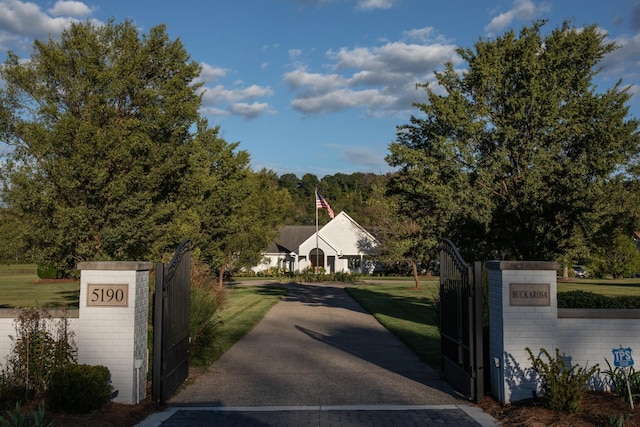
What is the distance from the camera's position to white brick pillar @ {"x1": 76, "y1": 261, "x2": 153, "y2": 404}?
24.4 ft

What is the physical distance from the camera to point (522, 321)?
761cm

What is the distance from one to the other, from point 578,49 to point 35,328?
1494cm

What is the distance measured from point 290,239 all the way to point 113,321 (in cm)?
5535

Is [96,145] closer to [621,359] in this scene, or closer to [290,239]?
[621,359]

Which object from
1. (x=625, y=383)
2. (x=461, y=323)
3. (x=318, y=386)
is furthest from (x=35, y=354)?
(x=625, y=383)

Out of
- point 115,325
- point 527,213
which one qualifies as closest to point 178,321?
point 115,325

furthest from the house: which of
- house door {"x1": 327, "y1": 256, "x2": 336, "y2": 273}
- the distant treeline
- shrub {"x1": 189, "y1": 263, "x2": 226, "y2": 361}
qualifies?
shrub {"x1": 189, "y1": 263, "x2": 226, "y2": 361}

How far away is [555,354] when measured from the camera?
766 cm

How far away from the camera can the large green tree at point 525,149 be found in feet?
48.8

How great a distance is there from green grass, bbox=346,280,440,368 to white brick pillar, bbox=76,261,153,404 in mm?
5617

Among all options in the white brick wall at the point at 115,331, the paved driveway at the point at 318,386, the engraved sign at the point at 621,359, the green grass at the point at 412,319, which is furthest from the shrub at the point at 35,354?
the engraved sign at the point at 621,359

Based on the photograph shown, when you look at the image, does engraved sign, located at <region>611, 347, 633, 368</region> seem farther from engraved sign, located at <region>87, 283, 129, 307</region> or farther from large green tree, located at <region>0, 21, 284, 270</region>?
large green tree, located at <region>0, 21, 284, 270</region>

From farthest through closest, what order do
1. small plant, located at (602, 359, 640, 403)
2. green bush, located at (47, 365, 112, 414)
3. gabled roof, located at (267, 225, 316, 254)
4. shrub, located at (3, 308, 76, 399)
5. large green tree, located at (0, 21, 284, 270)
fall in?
gabled roof, located at (267, 225, 316, 254), large green tree, located at (0, 21, 284, 270), shrub, located at (3, 308, 76, 399), small plant, located at (602, 359, 640, 403), green bush, located at (47, 365, 112, 414)

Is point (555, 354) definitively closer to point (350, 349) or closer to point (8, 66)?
point (350, 349)
